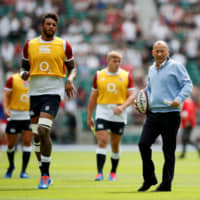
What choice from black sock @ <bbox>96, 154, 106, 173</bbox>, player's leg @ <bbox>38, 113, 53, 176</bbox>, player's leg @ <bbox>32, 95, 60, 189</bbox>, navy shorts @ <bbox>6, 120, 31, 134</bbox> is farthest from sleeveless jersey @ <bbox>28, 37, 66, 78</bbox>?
navy shorts @ <bbox>6, 120, 31, 134</bbox>

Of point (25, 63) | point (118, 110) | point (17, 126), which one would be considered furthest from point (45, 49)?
point (17, 126)

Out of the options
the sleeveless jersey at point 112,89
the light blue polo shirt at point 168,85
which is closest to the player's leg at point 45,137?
the light blue polo shirt at point 168,85

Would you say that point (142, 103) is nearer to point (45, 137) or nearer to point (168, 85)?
point (168, 85)

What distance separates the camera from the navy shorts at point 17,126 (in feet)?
42.2

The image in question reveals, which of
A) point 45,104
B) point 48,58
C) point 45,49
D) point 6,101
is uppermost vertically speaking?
point 45,49

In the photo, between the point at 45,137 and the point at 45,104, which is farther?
the point at 45,104

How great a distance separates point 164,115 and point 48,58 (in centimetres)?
204

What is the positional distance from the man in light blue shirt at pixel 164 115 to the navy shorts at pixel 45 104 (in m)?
1.45

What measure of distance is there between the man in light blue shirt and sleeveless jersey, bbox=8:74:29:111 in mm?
4217

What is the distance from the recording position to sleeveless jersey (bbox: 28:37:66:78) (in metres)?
9.91

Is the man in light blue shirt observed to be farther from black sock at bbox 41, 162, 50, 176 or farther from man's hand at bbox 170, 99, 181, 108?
black sock at bbox 41, 162, 50, 176

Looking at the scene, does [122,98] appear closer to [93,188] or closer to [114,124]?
[114,124]

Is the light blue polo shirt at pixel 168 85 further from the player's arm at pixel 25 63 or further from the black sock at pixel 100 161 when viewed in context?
the black sock at pixel 100 161

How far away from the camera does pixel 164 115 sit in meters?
9.26
